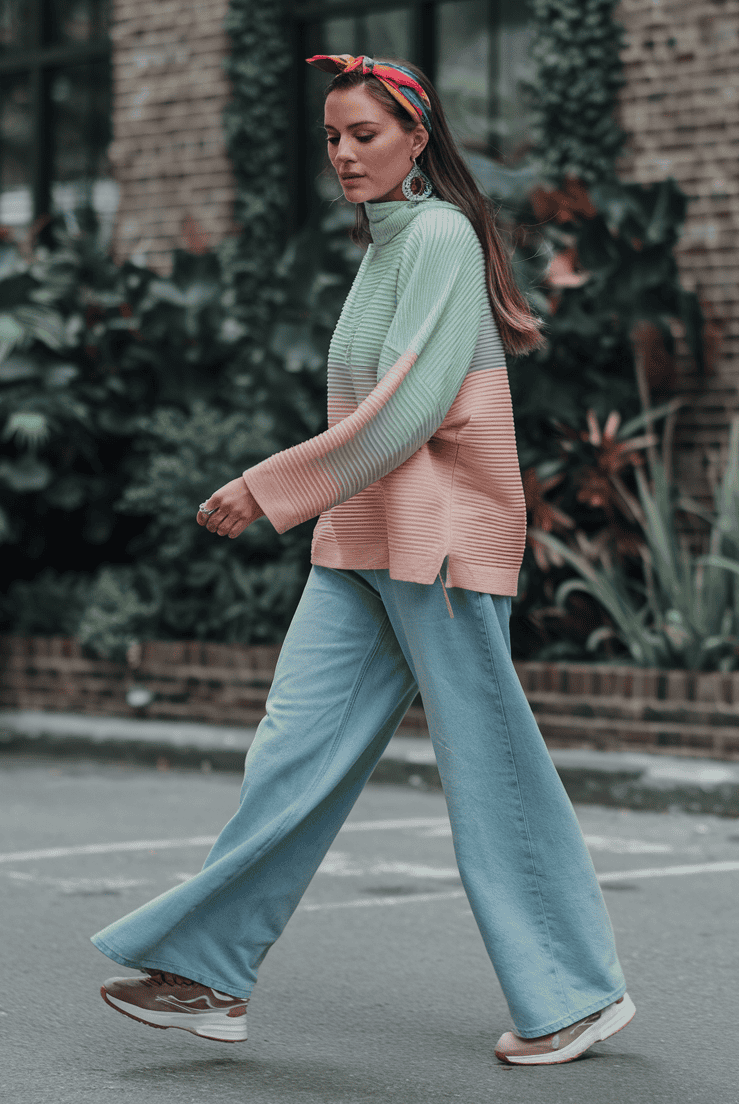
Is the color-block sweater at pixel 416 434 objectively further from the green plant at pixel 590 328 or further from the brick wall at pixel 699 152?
the brick wall at pixel 699 152

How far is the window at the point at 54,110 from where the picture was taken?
38.9 ft

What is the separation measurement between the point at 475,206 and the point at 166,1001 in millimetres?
1751

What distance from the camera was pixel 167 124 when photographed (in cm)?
1080

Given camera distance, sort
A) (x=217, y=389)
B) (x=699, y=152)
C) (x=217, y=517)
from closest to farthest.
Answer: (x=217, y=517)
(x=699, y=152)
(x=217, y=389)

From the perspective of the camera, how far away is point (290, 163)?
35.0 ft

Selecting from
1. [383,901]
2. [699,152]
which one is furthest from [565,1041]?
[699,152]

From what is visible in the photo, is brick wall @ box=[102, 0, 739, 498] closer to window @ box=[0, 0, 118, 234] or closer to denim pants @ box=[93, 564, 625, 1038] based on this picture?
window @ box=[0, 0, 118, 234]

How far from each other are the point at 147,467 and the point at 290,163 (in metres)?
2.42

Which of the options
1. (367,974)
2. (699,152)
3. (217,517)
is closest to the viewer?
(217,517)

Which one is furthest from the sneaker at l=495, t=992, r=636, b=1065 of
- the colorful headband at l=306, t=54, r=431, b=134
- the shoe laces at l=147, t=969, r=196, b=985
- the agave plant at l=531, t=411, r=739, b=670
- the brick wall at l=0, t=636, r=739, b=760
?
the agave plant at l=531, t=411, r=739, b=670

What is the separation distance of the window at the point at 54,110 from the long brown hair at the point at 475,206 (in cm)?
824

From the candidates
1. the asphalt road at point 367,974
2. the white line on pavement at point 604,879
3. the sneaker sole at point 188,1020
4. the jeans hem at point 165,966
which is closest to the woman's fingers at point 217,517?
the jeans hem at point 165,966

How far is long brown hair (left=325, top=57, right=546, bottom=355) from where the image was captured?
11.6ft

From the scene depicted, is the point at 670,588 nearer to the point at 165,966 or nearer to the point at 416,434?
the point at 416,434
